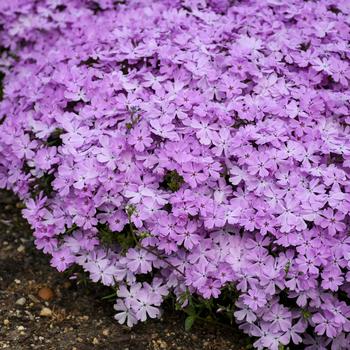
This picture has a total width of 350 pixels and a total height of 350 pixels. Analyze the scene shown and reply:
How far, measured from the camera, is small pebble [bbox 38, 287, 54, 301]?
116 inches

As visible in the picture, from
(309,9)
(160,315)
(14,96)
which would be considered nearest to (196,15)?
(309,9)

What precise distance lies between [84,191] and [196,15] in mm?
1125

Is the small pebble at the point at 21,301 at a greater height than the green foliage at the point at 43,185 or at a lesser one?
lesser

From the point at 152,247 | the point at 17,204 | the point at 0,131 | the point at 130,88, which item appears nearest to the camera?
the point at 152,247

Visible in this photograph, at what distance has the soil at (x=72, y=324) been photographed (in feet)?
8.89

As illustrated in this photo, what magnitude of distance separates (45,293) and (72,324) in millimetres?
232

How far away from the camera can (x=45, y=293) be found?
2.96 metres

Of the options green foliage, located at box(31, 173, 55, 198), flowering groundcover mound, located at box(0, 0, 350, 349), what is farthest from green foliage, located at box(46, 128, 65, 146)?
green foliage, located at box(31, 173, 55, 198)

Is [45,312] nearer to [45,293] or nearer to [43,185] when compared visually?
[45,293]

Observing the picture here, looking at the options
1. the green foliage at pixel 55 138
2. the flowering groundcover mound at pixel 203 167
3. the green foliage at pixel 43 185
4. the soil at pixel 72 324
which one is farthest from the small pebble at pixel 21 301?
the green foliage at pixel 55 138

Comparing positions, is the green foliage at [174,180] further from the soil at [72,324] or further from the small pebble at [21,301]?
the small pebble at [21,301]

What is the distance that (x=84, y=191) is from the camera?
2.70m

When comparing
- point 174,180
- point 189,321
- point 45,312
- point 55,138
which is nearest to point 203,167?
point 174,180

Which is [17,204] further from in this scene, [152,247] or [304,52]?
[304,52]
